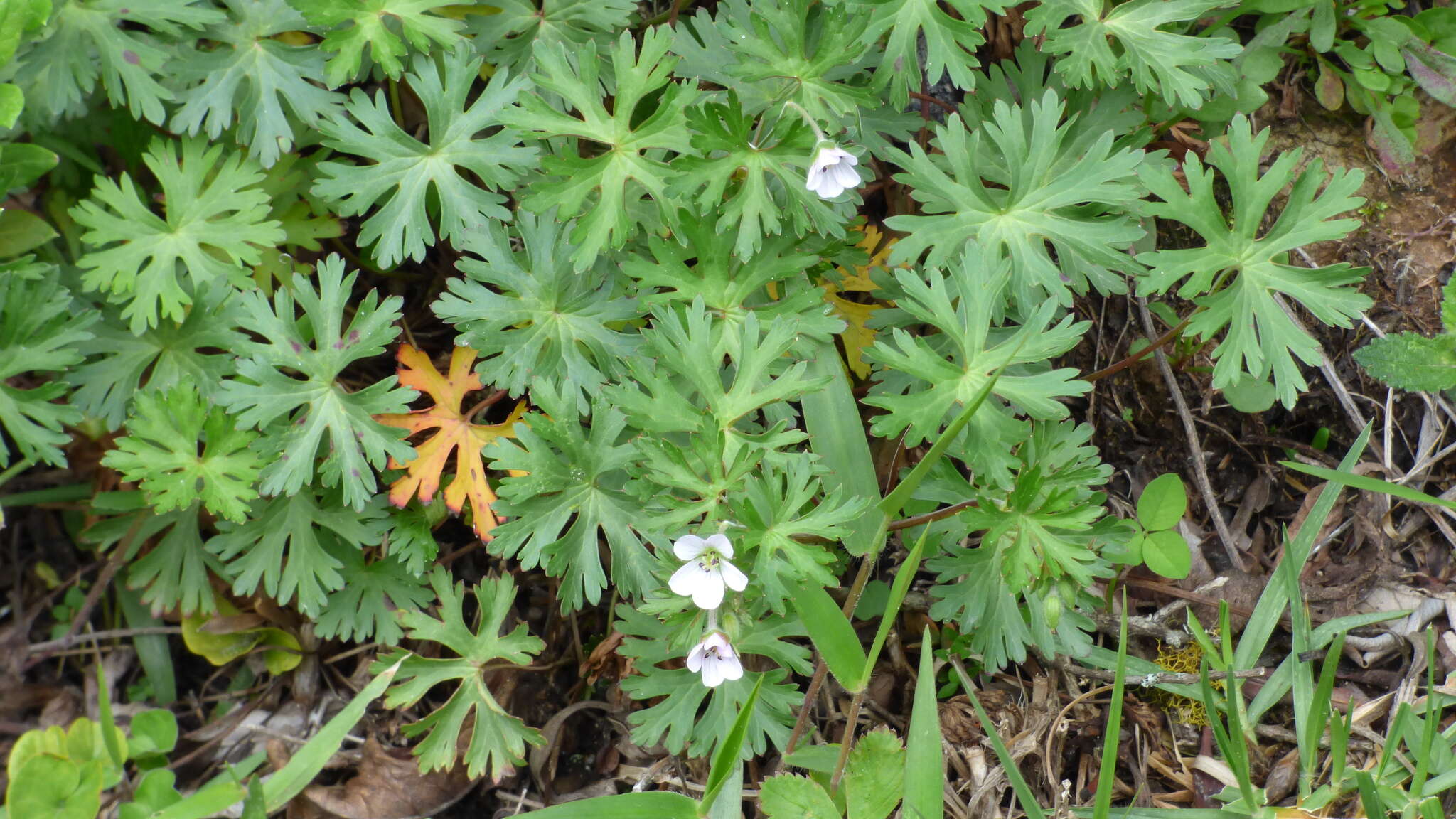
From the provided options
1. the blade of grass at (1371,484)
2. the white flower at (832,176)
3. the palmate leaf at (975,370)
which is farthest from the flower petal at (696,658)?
the blade of grass at (1371,484)

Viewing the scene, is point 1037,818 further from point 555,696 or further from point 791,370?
point 555,696

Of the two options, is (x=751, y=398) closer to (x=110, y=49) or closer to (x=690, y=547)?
(x=690, y=547)

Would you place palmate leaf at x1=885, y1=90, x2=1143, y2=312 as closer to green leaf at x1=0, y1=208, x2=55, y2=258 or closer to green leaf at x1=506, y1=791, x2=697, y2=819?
green leaf at x1=506, y1=791, x2=697, y2=819

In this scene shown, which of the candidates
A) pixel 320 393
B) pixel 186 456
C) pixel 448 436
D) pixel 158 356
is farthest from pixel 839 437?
pixel 158 356

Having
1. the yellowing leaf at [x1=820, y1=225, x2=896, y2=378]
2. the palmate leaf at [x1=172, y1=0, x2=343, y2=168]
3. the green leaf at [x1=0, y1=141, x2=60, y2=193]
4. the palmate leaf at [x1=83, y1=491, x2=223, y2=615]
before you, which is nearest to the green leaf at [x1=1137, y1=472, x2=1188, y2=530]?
the yellowing leaf at [x1=820, y1=225, x2=896, y2=378]

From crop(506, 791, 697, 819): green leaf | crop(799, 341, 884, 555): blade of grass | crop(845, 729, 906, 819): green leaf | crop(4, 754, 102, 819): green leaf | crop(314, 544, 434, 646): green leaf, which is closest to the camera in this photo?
crop(506, 791, 697, 819): green leaf

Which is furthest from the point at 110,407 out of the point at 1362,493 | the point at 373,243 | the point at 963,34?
the point at 1362,493
